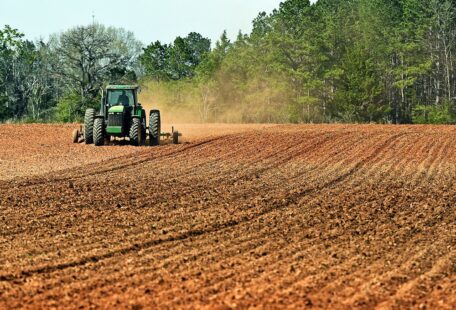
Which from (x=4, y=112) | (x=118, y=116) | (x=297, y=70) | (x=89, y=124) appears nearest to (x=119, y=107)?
(x=118, y=116)

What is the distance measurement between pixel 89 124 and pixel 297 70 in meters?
46.6

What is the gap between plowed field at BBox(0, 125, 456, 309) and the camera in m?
9.01

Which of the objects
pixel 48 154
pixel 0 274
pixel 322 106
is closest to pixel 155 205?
pixel 0 274

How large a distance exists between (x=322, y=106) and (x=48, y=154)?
51983 millimetres

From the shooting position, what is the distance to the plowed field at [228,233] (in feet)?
29.6

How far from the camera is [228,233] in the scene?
12.6 meters

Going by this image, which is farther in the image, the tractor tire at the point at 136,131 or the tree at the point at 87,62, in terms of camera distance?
the tree at the point at 87,62

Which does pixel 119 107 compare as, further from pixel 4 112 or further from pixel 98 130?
pixel 4 112

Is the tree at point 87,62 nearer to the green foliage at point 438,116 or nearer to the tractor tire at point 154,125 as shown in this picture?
the green foliage at point 438,116

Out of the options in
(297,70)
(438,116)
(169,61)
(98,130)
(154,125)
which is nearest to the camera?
(98,130)

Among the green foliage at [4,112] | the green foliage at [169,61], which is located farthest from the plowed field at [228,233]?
the green foliage at [169,61]

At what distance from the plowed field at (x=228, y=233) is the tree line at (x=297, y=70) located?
39.9 meters

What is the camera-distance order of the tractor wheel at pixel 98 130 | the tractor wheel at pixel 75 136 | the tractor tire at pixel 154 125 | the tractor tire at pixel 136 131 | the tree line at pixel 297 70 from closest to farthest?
the tractor tire at pixel 136 131 → the tractor wheel at pixel 98 130 → the tractor tire at pixel 154 125 → the tractor wheel at pixel 75 136 → the tree line at pixel 297 70

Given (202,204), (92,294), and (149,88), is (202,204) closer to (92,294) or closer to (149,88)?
(92,294)
